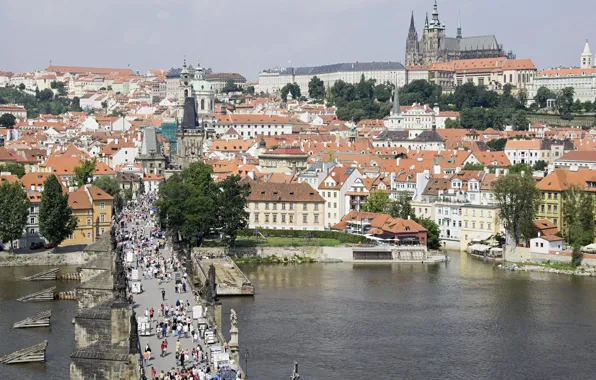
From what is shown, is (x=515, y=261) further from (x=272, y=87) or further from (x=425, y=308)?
(x=272, y=87)

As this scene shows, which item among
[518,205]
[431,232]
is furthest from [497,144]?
[518,205]

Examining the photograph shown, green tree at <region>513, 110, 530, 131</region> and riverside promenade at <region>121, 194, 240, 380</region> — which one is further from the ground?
green tree at <region>513, 110, 530, 131</region>

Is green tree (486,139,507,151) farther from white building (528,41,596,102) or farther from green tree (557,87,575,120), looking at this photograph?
white building (528,41,596,102)

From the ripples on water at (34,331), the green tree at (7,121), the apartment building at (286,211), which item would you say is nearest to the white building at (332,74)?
the green tree at (7,121)

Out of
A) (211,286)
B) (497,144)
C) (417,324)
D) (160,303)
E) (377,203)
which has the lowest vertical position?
(417,324)

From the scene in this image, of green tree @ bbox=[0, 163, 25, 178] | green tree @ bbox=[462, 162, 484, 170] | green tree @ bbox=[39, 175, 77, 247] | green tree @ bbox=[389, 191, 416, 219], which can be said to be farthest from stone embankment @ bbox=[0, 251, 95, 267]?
green tree @ bbox=[462, 162, 484, 170]

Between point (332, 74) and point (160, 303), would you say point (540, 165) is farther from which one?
point (332, 74)

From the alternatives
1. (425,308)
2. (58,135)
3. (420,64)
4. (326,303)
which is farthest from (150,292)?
(420,64)

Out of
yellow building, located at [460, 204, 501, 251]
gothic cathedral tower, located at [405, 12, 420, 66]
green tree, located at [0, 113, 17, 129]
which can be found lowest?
yellow building, located at [460, 204, 501, 251]
